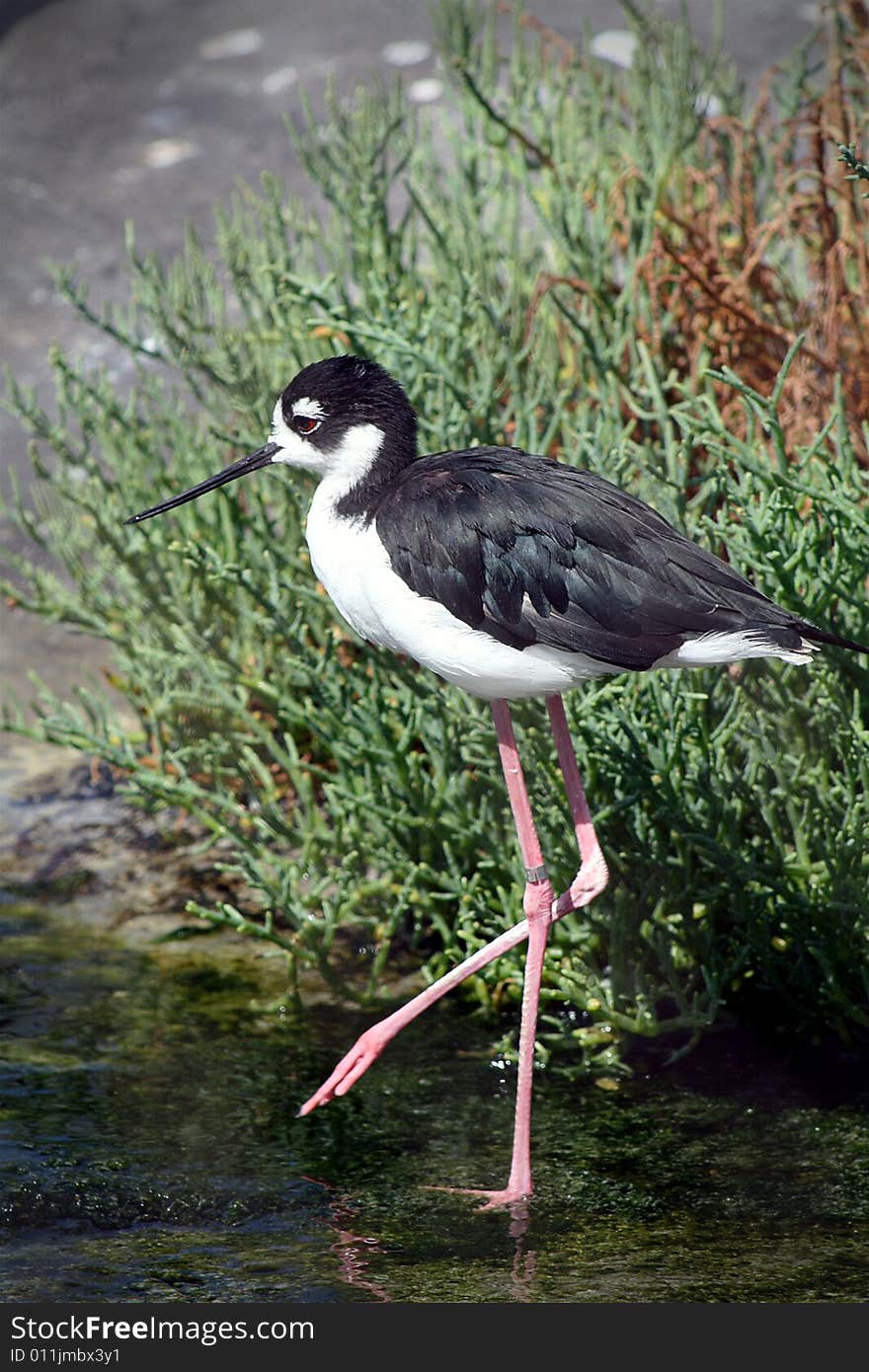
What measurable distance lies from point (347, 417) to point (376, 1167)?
1517 mm

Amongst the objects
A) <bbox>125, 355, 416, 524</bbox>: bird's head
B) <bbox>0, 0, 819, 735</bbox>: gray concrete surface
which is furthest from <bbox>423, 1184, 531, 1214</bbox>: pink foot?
<bbox>0, 0, 819, 735</bbox>: gray concrete surface

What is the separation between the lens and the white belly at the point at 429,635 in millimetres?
3281

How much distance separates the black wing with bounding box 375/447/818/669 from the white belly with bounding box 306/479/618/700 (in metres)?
0.03

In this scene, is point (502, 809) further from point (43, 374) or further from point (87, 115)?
point (87, 115)

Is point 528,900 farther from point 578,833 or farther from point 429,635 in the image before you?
point 429,635

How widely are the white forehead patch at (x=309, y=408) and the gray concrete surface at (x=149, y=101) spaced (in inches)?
162

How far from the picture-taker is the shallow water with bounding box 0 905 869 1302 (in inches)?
117

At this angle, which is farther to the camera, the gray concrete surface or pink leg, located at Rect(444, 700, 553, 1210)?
the gray concrete surface

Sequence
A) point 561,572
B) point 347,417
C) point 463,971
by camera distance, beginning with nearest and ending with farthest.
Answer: point 561,572 < point 347,417 < point 463,971

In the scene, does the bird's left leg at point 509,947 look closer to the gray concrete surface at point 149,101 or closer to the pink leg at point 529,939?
the pink leg at point 529,939

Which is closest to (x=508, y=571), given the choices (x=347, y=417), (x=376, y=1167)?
(x=347, y=417)

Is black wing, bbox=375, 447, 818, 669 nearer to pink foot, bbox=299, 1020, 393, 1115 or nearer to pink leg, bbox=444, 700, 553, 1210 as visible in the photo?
pink leg, bbox=444, 700, 553, 1210

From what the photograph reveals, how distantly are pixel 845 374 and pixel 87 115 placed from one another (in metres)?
6.13

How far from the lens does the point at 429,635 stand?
3311 mm
